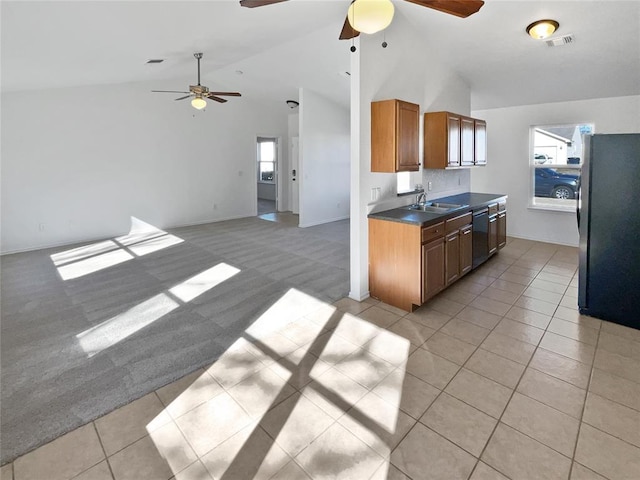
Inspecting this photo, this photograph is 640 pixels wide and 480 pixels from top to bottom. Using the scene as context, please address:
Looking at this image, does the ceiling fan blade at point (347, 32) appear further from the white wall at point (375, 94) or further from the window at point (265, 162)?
the window at point (265, 162)

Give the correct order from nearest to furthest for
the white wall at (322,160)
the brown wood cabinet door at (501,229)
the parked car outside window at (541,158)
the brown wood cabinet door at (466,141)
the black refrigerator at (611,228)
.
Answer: the black refrigerator at (611,228) < the brown wood cabinet door at (466,141) < the brown wood cabinet door at (501,229) < the parked car outside window at (541,158) < the white wall at (322,160)

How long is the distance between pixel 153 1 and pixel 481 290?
427cm

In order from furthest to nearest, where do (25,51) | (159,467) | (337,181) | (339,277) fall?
(337,181), (339,277), (25,51), (159,467)

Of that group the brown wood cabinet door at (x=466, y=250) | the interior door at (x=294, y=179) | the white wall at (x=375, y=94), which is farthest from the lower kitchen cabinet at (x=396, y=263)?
the interior door at (x=294, y=179)

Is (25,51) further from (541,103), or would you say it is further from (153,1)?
(541,103)

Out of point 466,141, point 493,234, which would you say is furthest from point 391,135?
point 493,234

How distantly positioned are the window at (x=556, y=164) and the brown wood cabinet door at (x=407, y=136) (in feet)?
11.1

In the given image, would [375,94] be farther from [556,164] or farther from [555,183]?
[555,183]

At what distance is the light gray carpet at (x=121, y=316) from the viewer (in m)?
2.14

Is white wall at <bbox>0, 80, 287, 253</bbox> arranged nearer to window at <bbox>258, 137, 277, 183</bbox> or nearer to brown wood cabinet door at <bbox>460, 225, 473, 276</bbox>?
window at <bbox>258, 137, 277, 183</bbox>

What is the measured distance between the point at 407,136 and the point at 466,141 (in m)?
1.61

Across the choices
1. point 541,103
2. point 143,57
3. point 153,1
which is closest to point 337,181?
point 541,103

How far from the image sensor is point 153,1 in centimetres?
284

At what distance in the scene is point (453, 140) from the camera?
4.40 m
